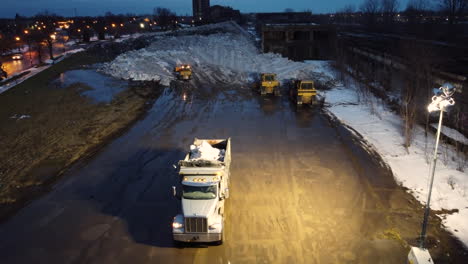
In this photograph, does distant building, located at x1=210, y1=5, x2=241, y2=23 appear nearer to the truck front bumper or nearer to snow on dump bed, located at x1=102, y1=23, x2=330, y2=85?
snow on dump bed, located at x1=102, y1=23, x2=330, y2=85

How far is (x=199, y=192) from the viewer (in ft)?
43.3

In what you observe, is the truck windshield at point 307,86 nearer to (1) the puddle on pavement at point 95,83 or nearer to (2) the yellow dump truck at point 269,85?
(2) the yellow dump truck at point 269,85

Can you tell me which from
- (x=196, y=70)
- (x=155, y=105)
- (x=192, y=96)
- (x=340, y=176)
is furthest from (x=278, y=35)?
(x=340, y=176)

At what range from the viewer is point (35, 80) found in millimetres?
43875

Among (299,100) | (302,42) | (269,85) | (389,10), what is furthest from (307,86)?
(389,10)

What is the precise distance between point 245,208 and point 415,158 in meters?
12.1

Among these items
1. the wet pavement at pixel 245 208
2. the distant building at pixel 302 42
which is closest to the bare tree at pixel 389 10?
the distant building at pixel 302 42

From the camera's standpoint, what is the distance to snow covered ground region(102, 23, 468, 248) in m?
17.1

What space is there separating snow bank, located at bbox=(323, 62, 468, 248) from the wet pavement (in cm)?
107

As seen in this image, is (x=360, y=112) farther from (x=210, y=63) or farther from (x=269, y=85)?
(x=210, y=63)

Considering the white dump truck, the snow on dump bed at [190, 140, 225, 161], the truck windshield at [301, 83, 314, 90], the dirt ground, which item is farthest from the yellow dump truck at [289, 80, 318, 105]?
the white dump truck

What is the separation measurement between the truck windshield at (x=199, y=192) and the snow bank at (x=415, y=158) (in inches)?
399

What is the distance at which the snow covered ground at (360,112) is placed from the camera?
1714 cm

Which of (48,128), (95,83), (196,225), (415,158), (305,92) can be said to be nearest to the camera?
(196,225)
